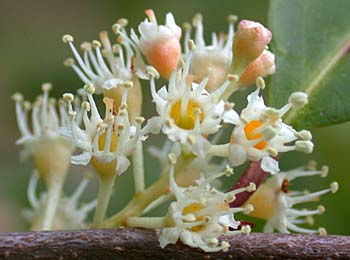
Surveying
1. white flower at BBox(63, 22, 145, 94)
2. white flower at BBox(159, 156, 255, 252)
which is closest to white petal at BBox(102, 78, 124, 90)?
white flower at BBox(63, 22, 145, 94)

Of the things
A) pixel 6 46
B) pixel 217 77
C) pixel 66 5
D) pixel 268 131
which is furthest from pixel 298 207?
pixel 66 5

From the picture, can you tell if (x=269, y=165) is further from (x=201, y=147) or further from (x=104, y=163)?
(x=104, y=163)

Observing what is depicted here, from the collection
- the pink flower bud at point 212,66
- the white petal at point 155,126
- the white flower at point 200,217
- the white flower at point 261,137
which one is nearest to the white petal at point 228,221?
the white flower at point 200,217

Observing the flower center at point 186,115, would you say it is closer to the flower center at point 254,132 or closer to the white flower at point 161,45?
the flower center at point 254,132

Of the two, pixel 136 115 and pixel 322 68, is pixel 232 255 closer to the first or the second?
→ pixel 136 115

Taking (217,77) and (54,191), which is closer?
(217,77)

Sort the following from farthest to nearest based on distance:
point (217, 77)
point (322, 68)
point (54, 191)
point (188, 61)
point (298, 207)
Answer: point (298, 207), point (54, 191), point (322, 68), point (217, 77), point (188, 61)
